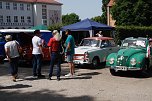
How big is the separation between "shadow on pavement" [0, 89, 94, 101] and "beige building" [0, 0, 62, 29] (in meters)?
79.6

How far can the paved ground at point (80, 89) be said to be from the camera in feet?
31.1

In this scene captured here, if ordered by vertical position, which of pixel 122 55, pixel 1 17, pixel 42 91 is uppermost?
pixel 1 17

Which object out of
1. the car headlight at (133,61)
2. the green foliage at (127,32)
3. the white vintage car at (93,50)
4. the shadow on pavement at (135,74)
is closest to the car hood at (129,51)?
the car headlight at (133,61)

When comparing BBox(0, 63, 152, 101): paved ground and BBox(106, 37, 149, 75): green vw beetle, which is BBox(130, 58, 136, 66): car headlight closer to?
BBox(106, 37, 149, 75): green vw beetle

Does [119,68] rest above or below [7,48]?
below

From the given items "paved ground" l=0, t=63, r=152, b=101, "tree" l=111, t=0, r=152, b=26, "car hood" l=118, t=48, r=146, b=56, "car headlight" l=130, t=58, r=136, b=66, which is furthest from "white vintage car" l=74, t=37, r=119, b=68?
"tree" l=111, t=0, r=152, b=26

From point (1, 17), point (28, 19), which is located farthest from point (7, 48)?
point (28, 19)

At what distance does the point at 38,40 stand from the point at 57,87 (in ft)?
7.93

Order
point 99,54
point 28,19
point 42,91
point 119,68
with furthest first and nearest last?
point 28,19, point 99,54, point 119,68, point 42,91

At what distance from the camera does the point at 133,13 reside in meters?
51.9

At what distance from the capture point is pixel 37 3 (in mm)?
98438

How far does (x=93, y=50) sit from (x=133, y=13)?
3630 cm

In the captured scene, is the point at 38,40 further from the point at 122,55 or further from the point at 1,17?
the point at 1,17

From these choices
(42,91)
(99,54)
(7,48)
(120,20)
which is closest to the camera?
(42,91)
